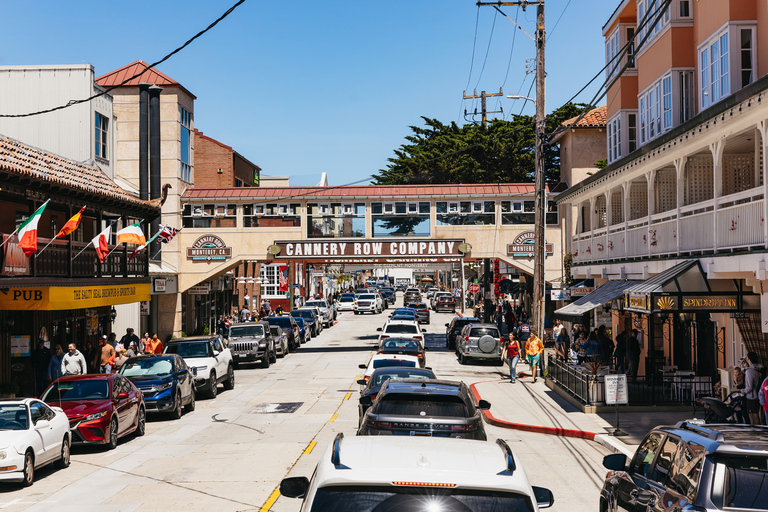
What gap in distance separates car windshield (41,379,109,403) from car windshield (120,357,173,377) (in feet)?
12.4

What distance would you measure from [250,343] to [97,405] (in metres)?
18.0

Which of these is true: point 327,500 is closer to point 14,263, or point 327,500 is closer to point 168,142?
point 14,263

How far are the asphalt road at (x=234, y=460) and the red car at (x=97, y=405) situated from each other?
38cm

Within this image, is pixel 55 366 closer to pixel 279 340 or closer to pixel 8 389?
pixel 8 389

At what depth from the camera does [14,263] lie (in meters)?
20.6

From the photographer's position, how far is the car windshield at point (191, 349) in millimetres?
26164

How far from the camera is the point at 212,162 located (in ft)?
227

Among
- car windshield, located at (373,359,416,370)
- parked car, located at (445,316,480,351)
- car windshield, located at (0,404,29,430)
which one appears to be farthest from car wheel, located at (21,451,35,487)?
parked car, located at (445,316,480,351)

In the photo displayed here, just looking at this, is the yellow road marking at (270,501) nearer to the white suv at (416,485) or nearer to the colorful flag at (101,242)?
the white suv at (416,485)

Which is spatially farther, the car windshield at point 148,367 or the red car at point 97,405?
the car windshield at point 148,367

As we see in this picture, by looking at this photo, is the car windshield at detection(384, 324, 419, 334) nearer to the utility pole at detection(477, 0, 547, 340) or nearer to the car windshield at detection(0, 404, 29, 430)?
the utility pole at detection(477, 0, 547, 340)

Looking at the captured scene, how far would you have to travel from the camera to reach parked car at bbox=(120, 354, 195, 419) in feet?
68.4

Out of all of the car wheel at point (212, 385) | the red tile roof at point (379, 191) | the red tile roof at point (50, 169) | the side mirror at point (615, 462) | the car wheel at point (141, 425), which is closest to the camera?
the side mirror at point (615, 462)

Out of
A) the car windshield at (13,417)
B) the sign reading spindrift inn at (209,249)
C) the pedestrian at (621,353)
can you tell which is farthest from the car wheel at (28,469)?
the sign reading spindrift inn at (209,249)
